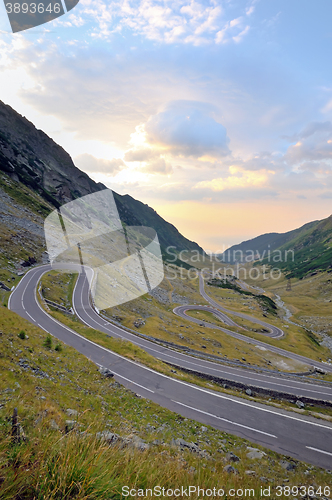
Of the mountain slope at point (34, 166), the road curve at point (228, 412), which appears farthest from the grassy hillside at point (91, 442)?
the mountain slope at point (34, 166)

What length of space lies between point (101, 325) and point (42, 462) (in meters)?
38.3

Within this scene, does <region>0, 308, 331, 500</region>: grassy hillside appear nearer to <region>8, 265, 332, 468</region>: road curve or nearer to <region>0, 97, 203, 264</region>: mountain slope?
<region>8, 265, 332, 468</region>: road curve

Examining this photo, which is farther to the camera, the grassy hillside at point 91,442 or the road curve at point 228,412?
the road curve at point 228,412

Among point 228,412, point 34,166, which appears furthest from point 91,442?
point 34,166

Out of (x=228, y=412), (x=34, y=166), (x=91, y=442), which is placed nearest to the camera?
(x=91, y=442)

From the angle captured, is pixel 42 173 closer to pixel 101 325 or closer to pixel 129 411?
pixel 101 325

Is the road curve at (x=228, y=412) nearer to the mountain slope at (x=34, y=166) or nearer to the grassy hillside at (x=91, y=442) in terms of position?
the grassy hillside at (x=91, y=442)

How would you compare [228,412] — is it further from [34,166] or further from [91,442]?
[34,166]

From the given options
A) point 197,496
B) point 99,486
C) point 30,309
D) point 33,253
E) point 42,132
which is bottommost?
point 30,309

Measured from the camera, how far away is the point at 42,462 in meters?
3.39

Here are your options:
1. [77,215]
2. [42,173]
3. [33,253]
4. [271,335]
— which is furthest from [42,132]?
[271,335]

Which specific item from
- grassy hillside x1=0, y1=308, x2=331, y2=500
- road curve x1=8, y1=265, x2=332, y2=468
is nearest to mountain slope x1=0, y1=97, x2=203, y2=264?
road curve x1=8, y1=265, x2=332, y2=468

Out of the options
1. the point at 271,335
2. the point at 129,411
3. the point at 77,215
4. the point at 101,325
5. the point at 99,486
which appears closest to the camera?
the point at 99,486

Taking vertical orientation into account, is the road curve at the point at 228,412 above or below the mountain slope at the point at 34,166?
below
